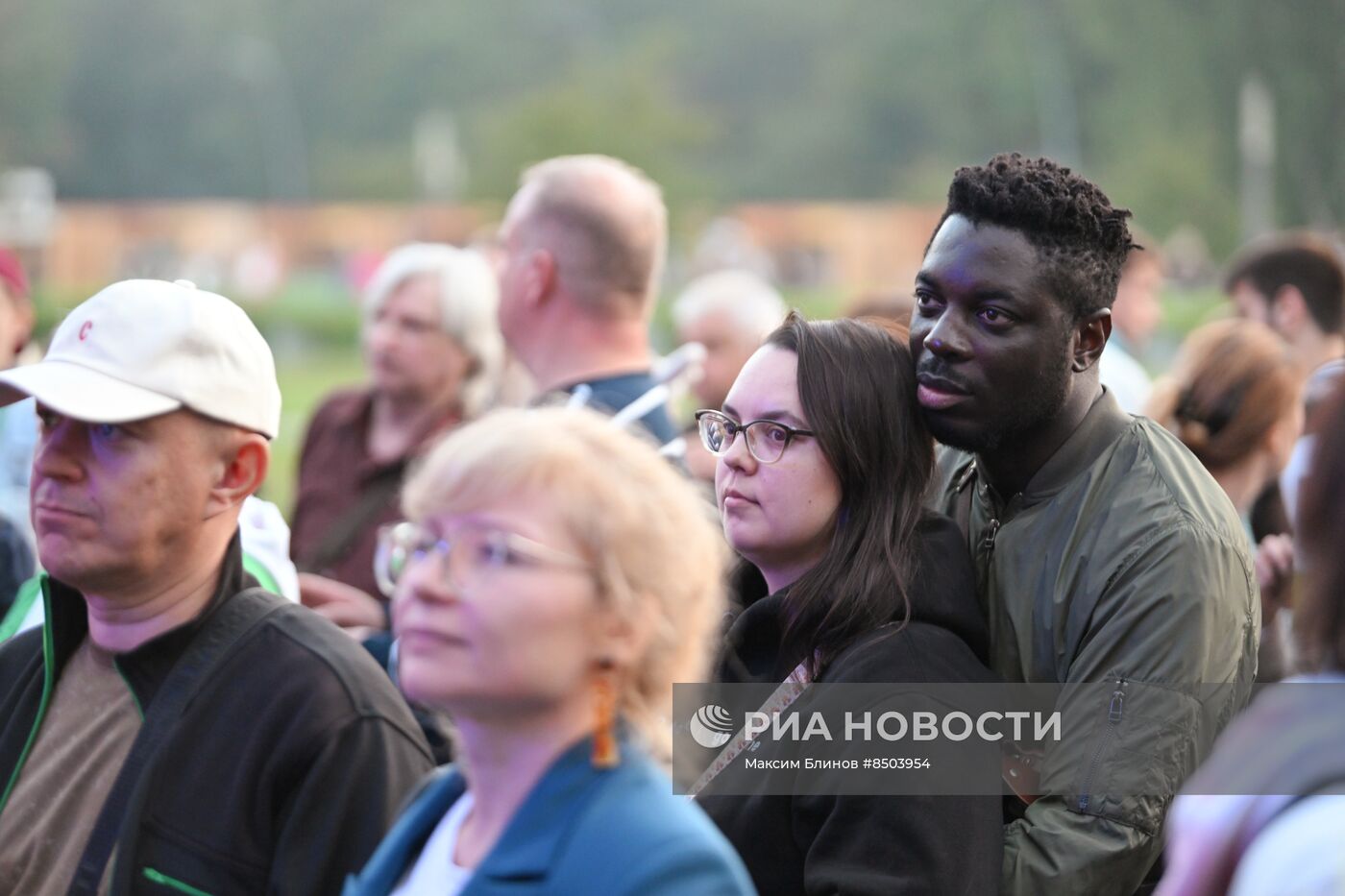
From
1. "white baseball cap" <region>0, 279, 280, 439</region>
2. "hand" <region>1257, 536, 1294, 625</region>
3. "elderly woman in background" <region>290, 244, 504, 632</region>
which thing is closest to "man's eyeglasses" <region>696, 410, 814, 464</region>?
"white baseball cap" <region>0, 279, 280, 439</region>

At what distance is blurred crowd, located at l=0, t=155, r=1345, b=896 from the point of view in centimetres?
213

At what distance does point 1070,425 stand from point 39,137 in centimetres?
7621

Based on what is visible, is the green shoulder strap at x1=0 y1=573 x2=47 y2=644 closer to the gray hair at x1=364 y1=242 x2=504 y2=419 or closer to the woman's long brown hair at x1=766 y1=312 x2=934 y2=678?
the woman's long brown hair at x1=766 y1=312 x2=934 y2=678

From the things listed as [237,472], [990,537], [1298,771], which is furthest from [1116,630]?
[237,472]

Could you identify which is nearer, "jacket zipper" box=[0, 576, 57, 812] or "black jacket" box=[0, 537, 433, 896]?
"black jacket" box=[0, 537, 433, 896]

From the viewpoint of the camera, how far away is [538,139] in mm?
62656

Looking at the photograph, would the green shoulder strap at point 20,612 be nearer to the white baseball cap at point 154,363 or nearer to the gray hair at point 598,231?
the white baseball cap at point 154,363

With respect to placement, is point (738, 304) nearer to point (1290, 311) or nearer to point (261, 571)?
point (1290, 311)

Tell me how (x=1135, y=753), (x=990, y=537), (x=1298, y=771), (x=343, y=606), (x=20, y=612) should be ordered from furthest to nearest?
(x=343, y=606)
(x=20, y=612)
(x=990, y=537)
(x=1135, y=753)
(x=1298, y=771)

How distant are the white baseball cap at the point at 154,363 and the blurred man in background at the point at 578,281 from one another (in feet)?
6.56

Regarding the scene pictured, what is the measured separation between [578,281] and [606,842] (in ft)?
10.2

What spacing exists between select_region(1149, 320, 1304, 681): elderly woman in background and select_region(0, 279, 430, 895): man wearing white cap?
312 cm

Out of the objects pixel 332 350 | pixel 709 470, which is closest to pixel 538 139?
pixel 332 350

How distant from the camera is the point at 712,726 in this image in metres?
3.11
